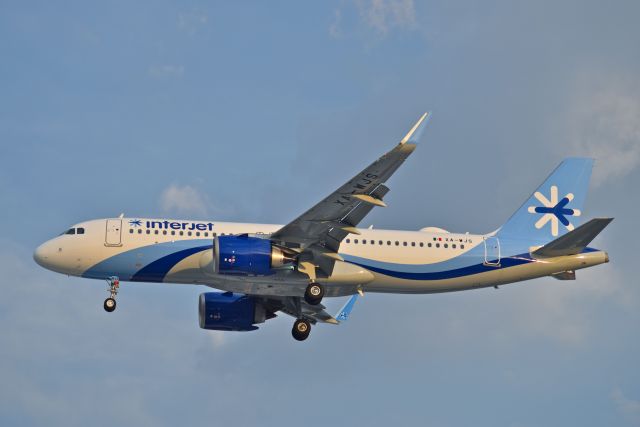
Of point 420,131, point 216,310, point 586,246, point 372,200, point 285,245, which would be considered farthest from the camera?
point 216,310

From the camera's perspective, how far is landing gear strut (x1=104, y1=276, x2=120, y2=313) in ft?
185

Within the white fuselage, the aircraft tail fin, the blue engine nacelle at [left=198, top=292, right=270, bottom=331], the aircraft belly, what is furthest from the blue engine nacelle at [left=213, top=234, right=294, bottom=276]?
the aircraft tail fin

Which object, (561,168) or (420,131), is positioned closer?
(420,131)

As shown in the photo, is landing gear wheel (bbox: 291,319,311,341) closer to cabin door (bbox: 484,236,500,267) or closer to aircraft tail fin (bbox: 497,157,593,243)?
cabin door (bbox: 484,236,500,267)

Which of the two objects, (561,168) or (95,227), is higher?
(561,168)

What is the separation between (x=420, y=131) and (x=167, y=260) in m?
15.4

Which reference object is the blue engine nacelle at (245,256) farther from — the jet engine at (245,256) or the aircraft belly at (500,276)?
the aircraft belly at (500,276)

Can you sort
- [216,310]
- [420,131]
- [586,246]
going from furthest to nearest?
[216,310] < [586,246] < [420,131]

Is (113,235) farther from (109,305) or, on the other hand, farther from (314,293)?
(314,293)

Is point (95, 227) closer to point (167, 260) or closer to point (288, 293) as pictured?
point (167, 260)

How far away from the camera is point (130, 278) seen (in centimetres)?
5647

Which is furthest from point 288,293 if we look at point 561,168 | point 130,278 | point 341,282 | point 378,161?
point 561,168

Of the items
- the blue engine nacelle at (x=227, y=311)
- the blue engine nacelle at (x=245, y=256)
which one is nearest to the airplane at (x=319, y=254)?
the blue engine nacelle at (x=245, y=256)

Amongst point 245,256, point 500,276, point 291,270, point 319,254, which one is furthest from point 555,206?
point 245,256
